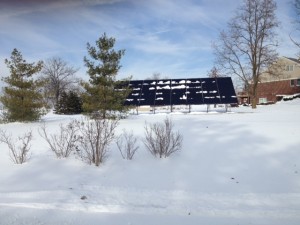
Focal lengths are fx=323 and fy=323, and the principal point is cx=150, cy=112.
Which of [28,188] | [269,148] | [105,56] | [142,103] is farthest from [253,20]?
[28,188]

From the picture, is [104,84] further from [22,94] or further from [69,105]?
[69,105]

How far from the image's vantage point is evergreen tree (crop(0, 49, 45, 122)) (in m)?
18.6

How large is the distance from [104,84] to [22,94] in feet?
16.0

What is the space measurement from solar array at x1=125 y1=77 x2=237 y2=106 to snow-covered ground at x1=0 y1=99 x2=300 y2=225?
537 inches

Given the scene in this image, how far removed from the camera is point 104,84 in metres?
18.7

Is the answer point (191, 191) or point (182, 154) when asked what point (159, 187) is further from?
point (182, 154)

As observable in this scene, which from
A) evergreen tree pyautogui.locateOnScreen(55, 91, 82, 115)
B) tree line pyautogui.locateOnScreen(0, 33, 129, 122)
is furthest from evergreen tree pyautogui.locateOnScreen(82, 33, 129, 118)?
evergreen tree pyautogui.locateOnScreen(55, 91, 82, 115)

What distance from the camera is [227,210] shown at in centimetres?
577

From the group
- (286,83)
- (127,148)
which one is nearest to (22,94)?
(127,148)

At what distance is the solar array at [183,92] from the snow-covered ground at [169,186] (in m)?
A: 13.6

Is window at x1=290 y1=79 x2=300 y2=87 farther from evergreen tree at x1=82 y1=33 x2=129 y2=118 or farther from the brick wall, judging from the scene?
evergreen tree at x1=82 y1=33 x2=129 y2=118

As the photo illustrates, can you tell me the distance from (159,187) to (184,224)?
7.07 ft

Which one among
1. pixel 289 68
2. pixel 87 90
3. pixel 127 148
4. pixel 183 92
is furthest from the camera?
pixel 289 68

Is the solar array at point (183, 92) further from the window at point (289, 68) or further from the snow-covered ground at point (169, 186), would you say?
the window at point (289, 68)
